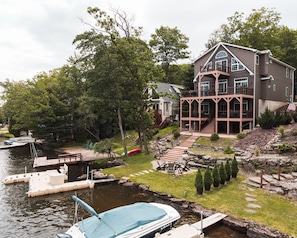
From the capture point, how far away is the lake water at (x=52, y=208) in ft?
34.5

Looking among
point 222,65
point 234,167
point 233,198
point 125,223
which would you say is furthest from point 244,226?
point 222,65

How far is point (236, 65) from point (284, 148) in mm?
13207

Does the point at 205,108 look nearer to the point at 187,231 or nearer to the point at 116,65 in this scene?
the point at 116,65

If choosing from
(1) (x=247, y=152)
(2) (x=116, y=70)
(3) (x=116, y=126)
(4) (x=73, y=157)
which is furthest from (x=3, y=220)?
(3) (x=116, y=126)

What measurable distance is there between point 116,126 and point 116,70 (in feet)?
48.0

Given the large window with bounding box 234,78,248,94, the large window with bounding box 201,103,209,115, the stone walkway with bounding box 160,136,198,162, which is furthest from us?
the large window with bounding box 201,103,209,115

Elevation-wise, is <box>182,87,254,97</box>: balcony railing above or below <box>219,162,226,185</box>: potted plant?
above

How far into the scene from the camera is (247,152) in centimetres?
1855

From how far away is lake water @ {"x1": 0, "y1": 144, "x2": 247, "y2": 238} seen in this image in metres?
10.5

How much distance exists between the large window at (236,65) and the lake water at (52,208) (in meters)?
19.2

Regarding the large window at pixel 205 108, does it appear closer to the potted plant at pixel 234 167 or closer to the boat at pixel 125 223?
the potted plant at pixel 234 167

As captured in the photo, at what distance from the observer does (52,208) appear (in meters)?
13.1

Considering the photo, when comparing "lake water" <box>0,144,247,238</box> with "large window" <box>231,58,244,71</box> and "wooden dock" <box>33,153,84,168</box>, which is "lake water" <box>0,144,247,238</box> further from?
"large window" <box>231,58,244,71</box>

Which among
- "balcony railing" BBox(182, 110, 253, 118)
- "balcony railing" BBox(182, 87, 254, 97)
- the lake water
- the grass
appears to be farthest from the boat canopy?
"balcony railing" BBox(182, 87, 254, 97)
